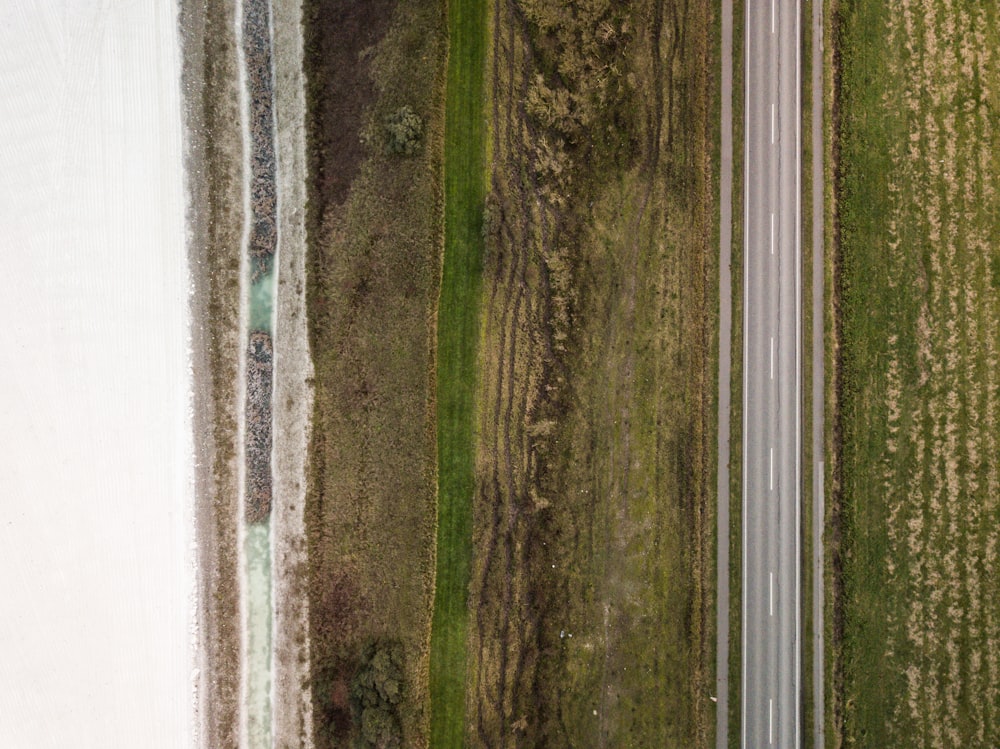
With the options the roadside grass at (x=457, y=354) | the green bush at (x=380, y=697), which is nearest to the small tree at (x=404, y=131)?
the roadside grass at (x=457, y=354)

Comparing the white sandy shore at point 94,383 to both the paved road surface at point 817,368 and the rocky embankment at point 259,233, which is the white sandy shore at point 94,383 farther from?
the paved road surface at point 817,368

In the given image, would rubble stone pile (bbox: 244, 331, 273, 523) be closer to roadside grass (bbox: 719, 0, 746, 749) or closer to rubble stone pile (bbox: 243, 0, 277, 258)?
rubble stone pile (bbox: 243, 0, 277, 258)

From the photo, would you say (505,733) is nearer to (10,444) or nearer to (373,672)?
(373,672)

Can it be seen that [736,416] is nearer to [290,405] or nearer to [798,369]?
[798,369]

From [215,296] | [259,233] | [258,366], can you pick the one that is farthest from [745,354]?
[215,296]

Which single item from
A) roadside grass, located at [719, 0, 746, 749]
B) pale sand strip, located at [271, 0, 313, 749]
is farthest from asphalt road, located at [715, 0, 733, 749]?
pale sand strip, located at [271, 0, 313, 749]

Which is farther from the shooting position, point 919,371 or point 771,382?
point 771,382
